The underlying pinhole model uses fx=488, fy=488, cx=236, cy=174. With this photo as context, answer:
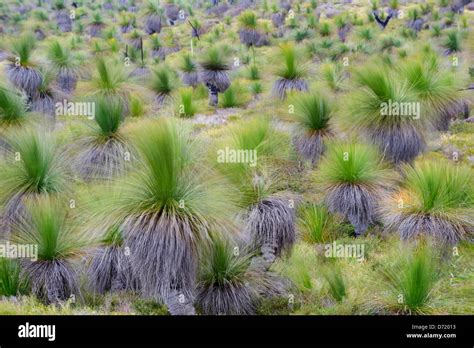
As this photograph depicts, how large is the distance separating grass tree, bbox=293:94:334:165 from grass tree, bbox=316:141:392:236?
5.48 feet

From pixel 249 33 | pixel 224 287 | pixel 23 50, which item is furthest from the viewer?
pixel 249 33

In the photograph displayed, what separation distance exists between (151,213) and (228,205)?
2.90ft

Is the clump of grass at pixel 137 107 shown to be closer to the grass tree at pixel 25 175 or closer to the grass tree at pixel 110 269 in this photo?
the grass tree at pixel 25 175

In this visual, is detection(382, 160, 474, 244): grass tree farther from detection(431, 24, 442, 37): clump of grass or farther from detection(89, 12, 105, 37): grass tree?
detection(89, 12, 105, 37): grass tree

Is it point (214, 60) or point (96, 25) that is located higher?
point (96, 25)

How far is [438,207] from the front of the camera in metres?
6.84

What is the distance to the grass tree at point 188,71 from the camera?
69.8 ft

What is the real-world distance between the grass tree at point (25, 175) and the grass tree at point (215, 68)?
38.3 feet

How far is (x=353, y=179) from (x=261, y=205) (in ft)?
7.66

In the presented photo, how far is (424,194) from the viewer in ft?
22.7

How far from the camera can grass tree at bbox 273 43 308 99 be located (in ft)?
49.3

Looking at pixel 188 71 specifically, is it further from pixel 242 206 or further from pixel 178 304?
pixel 178 304

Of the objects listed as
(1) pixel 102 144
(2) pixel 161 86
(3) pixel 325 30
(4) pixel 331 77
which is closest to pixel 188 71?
(2) pixel 161 86

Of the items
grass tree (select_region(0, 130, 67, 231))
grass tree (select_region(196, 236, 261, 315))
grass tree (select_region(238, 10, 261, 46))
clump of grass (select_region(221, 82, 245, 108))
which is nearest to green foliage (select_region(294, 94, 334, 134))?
grass tree (select_region(196, 236, 261, 315))
